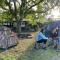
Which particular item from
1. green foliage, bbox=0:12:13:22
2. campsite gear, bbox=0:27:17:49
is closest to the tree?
green foliage, bbox=0:12:13:22

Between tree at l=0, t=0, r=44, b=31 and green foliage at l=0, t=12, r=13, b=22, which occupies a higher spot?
tree at l=0, t=0, r=44, b=31

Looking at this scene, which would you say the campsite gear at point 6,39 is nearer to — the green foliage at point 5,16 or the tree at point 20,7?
the tree at point 20,7

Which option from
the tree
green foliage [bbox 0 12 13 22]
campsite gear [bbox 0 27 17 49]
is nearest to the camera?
campsite gear [bbox 0 27 17 49]

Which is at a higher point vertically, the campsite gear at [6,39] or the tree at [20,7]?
the tree at [20,7]

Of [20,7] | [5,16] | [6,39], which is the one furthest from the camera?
[5,16]

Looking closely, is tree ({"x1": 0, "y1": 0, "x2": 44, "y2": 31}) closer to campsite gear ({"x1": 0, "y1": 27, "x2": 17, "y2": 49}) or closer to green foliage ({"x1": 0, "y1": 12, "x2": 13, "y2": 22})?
green foliage ({"x1": 0, "y1": 12, "x2": 13, "y2": 22})

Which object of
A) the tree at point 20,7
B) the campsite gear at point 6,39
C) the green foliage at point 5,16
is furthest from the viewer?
the green foliage at point 5,16

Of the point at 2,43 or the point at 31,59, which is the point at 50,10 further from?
the point at 31,59

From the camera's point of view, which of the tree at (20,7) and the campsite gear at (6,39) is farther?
the tree at (20,7)

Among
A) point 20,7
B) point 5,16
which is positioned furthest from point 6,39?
point 5,16

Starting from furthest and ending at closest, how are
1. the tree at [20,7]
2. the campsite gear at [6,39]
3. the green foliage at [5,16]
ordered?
1. the green foliage at [5,16]
2. the tree at [20,7]
3. the campsite gear at [6,39]

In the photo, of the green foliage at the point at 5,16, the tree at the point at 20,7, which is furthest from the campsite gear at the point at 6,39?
the green foliage at the point at 5,16

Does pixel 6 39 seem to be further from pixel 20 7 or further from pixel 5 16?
pixel 5 16

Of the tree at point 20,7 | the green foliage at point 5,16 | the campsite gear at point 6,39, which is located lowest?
the campsite gear at point 6,39
